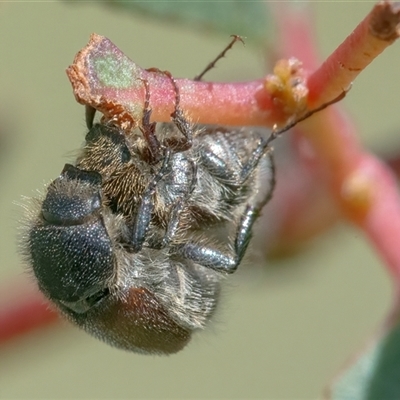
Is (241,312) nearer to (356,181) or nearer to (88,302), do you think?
(356,181)

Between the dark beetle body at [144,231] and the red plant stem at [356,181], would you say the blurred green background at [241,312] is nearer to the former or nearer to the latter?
the red plant stem at [356,181]

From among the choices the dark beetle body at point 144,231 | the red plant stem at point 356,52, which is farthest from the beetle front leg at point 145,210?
the red plant stem at point 356,52

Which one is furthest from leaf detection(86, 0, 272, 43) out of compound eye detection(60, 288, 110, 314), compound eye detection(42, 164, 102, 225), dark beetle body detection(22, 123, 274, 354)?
compound eye detection(60, 288, 110, 314)

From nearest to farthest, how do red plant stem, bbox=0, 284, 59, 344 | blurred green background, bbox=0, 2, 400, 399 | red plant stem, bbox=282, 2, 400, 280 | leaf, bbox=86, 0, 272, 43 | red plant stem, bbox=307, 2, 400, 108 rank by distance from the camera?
1. red plant stem, bbox=307, 2, 400, 108
2. red plant stem, bbox=282, 2, 400, 280
3. leaf, bbox=86, 0, 272, 43
4. red plant stem, bbox=0, 284, 59, 344
5. blurred green background, bbox=0, 2, 400, 399

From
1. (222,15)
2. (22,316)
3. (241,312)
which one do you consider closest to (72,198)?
(222,15)

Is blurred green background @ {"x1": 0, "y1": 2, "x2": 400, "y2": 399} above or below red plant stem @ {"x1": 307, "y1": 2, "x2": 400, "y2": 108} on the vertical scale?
below

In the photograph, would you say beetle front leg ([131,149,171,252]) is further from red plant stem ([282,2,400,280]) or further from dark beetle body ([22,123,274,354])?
red plant stem ([282,2,400,280])

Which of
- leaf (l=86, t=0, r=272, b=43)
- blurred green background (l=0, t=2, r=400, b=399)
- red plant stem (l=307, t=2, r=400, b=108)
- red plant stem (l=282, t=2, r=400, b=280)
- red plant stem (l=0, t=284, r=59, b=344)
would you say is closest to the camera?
red plant stem (l=307, t=2, r=400, b=108)
